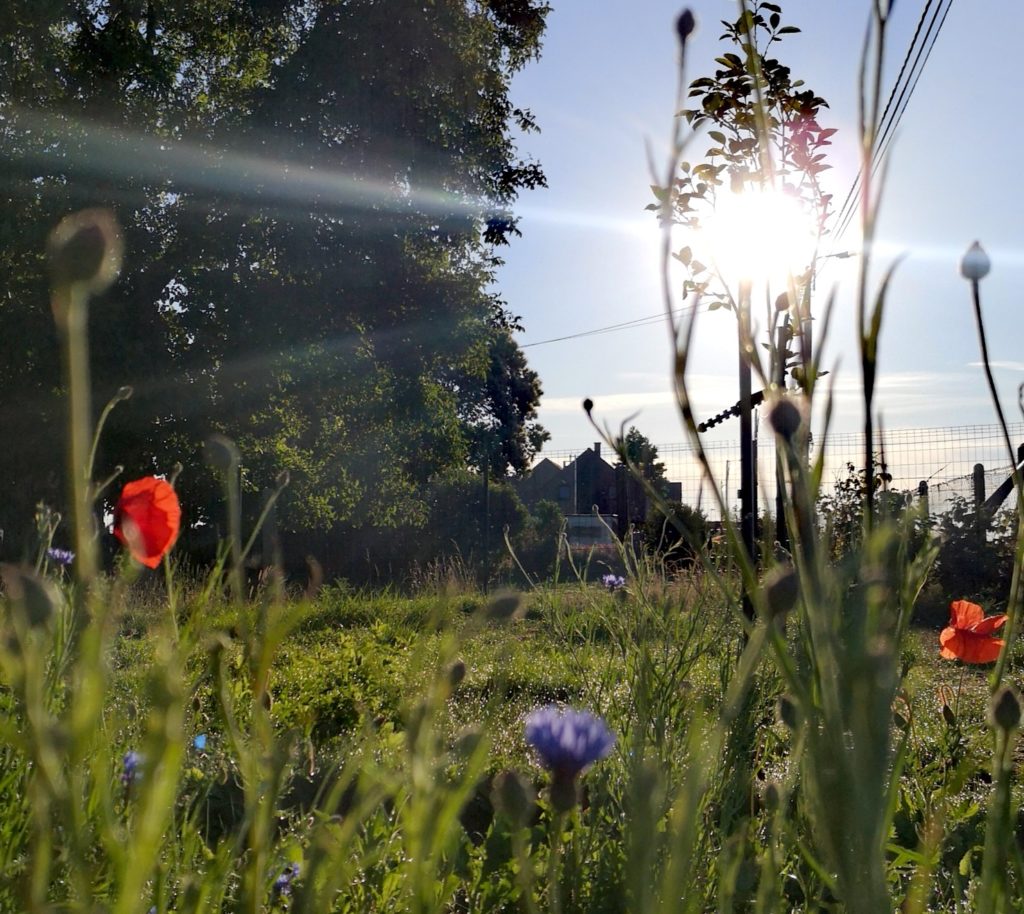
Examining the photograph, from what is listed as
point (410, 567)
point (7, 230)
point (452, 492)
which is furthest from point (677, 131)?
point (452, 492)

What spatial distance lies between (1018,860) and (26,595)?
0.53 metres

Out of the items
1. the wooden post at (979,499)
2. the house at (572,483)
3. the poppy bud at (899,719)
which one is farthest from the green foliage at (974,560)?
the house at (572,483)

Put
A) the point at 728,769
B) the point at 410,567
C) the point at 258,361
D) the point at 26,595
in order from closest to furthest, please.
→ the point at 26,595, the point at 728,769, the point at 258,361, the point at 410,567

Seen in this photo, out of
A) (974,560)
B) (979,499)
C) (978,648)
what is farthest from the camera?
(979,499)

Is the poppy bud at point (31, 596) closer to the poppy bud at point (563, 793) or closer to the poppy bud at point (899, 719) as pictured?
the poppy bud at point (563, 793)

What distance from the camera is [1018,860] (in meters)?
0.55

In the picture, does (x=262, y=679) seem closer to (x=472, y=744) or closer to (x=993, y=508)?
(x=472, y=744)

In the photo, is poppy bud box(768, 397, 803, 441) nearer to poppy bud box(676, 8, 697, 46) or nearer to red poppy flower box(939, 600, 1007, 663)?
poppy bud box(676, 8, 697, 46)

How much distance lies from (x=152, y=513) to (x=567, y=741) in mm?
551

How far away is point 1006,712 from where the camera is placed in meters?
0.46

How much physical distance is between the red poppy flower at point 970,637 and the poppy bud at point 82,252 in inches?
55.6

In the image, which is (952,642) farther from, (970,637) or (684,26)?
(684,26)

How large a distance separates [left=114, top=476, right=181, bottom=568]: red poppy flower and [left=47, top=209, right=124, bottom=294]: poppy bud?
353 mm

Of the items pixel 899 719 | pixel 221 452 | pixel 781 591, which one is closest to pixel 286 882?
pixel 221 452
